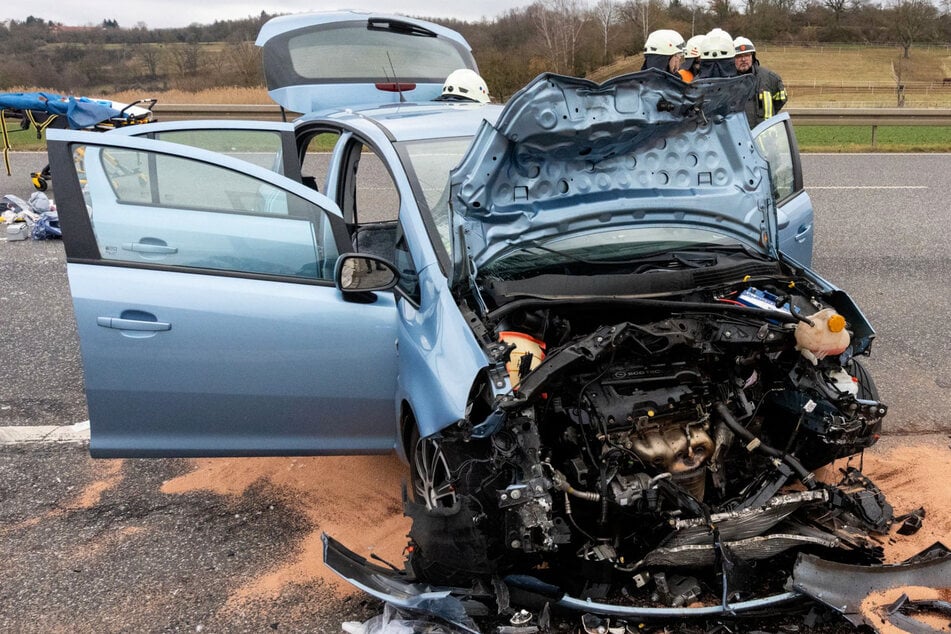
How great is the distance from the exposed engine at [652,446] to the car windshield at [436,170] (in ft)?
1.67

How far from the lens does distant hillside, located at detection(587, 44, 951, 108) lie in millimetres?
36625

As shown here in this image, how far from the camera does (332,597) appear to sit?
301cm

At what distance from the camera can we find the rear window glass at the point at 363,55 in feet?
18.1

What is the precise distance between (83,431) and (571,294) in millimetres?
3175

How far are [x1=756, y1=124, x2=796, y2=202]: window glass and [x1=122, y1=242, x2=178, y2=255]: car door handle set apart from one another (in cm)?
362

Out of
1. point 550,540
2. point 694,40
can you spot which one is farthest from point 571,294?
point 694,40

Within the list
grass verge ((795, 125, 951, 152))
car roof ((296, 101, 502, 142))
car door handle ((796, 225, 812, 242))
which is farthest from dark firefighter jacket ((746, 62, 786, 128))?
grass verge ((795, 125, 951, 152))

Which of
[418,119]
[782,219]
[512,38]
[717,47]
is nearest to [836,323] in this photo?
[782,219]

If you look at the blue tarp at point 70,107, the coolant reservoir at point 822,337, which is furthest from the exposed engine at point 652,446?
the blue tarp at point 70,107

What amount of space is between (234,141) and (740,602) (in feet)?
11.7

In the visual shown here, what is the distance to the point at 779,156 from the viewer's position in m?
4.91

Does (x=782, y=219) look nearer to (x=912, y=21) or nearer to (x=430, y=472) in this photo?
(x=430, y=472)

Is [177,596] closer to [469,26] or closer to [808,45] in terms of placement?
[469,26]

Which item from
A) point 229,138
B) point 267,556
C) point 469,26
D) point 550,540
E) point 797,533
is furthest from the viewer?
point 469,26
